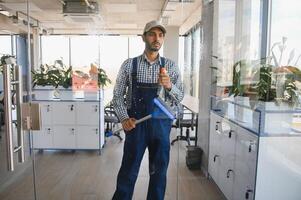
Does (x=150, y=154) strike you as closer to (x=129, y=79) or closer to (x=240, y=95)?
(x=129, y=79)

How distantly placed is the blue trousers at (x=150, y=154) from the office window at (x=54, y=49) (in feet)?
5.99

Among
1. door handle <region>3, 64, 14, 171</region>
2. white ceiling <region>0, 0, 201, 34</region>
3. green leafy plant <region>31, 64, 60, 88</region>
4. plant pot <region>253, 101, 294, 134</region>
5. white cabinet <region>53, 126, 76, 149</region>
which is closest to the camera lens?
door handle <region>3, 64, 14, 171</region>

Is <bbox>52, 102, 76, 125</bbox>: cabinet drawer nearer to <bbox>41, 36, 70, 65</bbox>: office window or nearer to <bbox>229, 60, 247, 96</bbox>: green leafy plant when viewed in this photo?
<bbox>41, 36, 70, 65</bbox>: office window

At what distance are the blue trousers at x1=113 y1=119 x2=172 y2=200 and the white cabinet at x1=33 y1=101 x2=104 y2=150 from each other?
202cm

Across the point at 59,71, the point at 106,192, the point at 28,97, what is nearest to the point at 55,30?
the point at 59,71

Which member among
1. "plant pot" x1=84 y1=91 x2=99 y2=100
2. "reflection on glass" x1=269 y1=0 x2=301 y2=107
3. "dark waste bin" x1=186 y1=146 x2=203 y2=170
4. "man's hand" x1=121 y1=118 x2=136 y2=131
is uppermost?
"reflection on glass" x1=269 y1=0 x2=301 y2=107

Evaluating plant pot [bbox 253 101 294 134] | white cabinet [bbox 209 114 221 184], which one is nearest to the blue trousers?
plant pot [bbox 253 101 294 134]

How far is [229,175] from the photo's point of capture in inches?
100

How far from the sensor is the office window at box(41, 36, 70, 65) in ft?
10.8

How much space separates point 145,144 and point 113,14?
3138 mm

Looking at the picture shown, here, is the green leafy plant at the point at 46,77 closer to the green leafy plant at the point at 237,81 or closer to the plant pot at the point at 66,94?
the plant pot at the point at 66,94

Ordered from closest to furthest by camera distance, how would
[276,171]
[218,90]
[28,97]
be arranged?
[276,171] → [28,97] → [218,90]

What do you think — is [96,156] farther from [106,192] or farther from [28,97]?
[28,97]

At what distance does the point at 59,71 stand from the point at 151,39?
2.33 m
